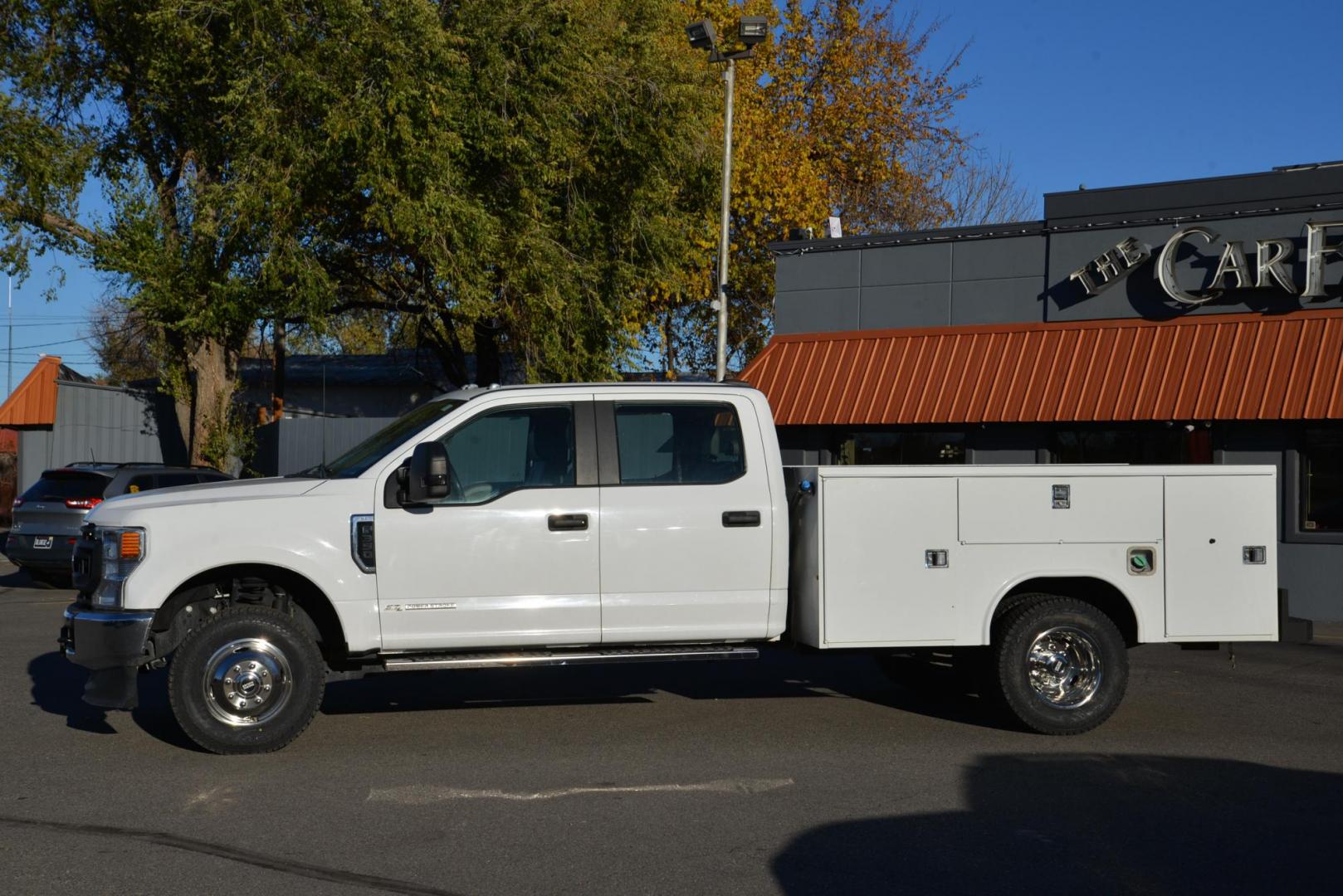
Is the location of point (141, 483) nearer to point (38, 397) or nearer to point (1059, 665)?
point (38, 397)

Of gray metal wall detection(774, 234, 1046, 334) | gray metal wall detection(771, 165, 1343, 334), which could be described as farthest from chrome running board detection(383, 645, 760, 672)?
gray metal wall detection(774, 234, 1046, 334)

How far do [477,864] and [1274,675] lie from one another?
8.17 metres

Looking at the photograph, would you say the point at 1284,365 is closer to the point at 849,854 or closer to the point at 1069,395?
the point at 1069,395

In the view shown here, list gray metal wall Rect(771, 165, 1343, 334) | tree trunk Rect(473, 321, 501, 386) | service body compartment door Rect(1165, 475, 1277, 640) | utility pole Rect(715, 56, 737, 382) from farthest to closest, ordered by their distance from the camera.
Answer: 1. tree trunk Rect(473, 321, 501, 386)
2. utility pole Rect(715, 56, 737, 382)
3. gray metal wall Rect(771, 165, 1343, 334)
4. service body compartment door Rect(1165, 475, 1277, 640)

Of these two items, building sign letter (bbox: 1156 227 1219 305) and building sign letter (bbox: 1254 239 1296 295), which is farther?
building sign letter (bbox: 1156 227 1219 305)

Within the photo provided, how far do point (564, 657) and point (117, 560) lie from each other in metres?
2.65

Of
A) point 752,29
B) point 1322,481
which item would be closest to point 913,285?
point 752,29

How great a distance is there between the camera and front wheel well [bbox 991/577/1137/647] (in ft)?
28.6

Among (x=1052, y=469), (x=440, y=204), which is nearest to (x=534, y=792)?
(x=1052, y=469)

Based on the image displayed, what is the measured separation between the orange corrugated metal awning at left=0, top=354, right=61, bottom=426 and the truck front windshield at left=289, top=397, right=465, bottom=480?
823 inches

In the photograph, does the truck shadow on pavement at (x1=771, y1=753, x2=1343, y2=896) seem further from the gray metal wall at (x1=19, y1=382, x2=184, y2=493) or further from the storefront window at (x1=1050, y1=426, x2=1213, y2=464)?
the gray metal wall at (x1=19, y1=382, x2=184, y2=493)

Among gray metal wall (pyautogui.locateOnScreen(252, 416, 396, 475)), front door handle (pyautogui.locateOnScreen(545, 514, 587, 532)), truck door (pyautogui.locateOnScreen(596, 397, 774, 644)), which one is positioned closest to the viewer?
front door handle (pyautogui.locateOnScreen(545, 514, 587, 532))

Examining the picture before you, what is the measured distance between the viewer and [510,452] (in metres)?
8.36

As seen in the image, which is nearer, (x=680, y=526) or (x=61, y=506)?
(x=680, y=526)
